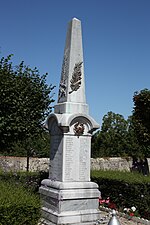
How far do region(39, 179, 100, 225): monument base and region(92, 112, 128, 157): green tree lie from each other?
1839 cm

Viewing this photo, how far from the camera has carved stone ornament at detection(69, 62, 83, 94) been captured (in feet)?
26.2

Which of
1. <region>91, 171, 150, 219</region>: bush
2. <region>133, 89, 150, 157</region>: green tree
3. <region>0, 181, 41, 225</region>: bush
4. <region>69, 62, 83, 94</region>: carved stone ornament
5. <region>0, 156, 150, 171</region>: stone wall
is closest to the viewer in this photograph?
<region>0, 181, 41, 225</region>: bush

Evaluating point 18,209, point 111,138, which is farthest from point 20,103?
point 111,138

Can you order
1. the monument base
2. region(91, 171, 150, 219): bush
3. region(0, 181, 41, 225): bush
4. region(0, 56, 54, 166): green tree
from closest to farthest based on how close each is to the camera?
region(0, 181, 41, 225): bush
the monument base
region(91, 171, 150, 219): bush
region(0, 56, 54, 166): green tree

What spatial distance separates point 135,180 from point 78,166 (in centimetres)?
242

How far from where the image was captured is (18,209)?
537cm

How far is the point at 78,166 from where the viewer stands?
763 centimetres

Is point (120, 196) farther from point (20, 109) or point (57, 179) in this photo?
point (20, 109)

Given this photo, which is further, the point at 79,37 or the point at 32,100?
the point at 32,100

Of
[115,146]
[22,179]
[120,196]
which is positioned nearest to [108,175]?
[120,196]

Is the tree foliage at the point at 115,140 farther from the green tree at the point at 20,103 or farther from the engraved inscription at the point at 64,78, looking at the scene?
the engraved inscription at the point at 64,78

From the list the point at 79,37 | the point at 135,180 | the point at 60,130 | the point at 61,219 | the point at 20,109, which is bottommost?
the point at 61,219

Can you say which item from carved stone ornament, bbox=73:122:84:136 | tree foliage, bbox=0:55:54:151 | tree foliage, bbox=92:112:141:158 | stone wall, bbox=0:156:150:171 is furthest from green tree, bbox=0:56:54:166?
tree foliage, bbox=92:112:141:158

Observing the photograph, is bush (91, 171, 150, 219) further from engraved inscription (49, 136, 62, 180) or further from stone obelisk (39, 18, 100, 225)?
engraved inscription (49, 136, 62, 180)
